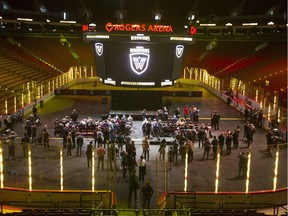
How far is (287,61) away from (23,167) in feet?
122

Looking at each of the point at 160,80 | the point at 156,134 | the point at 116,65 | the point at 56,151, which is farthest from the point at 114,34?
the point at 56,151

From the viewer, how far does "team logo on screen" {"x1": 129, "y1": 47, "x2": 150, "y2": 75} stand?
3306cm

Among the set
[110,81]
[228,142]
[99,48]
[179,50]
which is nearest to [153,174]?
[228,142]

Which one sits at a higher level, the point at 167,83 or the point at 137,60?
the point at 137,60

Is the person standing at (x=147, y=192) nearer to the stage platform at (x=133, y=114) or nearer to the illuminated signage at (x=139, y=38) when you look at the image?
the illuminated signage at (x=139, y=38)

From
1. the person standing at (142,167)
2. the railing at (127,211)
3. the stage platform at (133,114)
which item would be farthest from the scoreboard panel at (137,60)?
the railing at (127,211)

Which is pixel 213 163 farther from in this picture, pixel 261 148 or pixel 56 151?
pixel 56 151

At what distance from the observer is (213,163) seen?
22297 mm

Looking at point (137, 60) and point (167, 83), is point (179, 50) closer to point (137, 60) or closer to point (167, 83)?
point (167, 83)

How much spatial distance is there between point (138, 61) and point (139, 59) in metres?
0.18

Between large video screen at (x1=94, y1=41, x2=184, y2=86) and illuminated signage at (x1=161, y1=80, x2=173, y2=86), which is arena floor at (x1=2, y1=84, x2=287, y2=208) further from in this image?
illuminated signage at (x1=161, y1=80, x2=173, y2=86)

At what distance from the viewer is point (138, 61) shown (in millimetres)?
33344

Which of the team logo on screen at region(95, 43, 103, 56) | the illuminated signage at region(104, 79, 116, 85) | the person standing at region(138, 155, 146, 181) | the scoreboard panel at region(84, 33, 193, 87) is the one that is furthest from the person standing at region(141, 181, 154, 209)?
the team logo on screen at region(95, 43, 103, 56)

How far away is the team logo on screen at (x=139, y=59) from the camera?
33.1 metres
